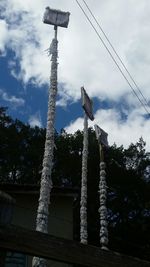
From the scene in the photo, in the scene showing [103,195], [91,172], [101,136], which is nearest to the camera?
[103,195]

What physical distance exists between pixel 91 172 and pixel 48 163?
2615cm

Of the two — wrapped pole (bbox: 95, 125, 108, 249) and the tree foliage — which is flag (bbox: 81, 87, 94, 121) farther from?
the tree foliage

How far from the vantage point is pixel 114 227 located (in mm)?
38250

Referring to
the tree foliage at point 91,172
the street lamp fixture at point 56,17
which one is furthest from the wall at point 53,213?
the tree foliage at point 91,172

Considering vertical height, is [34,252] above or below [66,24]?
below

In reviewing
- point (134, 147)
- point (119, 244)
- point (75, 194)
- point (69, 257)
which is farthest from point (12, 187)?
point (134, 147)

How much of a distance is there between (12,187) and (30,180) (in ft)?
85.1

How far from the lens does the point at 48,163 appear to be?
13.6 meters

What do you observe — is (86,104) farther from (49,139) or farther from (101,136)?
(49,139)

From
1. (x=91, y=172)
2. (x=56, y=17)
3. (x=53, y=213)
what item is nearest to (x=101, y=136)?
(x=56, y=17)

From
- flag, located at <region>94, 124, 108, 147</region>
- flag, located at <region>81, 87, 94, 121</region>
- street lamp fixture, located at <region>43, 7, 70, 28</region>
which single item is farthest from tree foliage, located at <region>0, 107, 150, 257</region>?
street lamp fixture, located at <region>43, 7, 70, 28</region>

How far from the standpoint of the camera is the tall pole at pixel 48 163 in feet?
39.0

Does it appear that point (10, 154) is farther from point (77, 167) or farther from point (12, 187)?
point (12, 187)

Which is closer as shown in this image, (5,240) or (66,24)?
(5,240)
